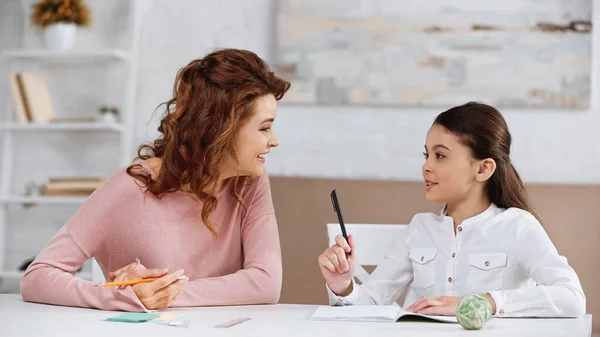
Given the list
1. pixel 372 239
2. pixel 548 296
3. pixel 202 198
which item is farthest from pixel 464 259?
pixel 202 198

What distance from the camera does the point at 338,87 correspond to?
330 centimetres

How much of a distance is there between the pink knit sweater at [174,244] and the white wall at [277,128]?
1.38 meters

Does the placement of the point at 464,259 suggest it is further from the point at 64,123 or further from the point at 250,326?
the point at 64,123

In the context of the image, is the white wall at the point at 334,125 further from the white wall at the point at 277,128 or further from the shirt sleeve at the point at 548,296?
the shirt sleeve at the point at 548,296

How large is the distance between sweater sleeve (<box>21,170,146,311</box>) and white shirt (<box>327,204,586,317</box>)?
50 cm

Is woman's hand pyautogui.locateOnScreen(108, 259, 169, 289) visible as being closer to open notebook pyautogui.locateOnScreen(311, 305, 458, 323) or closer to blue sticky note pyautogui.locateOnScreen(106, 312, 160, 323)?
blue sticky note pyautogui.locateOnScreen(106, 312, 160, 323)

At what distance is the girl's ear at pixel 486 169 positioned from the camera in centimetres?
195

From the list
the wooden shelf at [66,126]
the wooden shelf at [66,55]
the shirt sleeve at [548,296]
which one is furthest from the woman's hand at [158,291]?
the wooden shelf at [66,55]

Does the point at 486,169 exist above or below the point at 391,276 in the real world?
above

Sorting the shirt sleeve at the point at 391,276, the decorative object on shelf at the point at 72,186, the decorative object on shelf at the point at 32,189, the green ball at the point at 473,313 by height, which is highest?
the green ball at the point at 473,313

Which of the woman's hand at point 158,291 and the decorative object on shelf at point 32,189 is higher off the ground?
the woman's hand at point 158,291

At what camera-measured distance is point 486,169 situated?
6.42ft

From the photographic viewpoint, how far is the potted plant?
3.47m

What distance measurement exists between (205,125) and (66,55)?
1.89 metres
